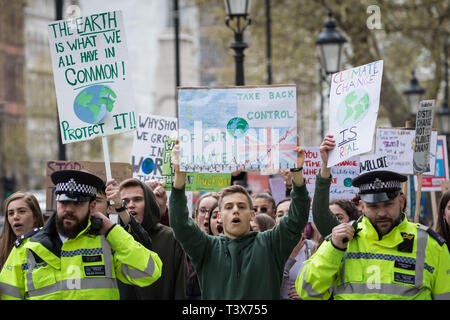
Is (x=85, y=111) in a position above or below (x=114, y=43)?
below

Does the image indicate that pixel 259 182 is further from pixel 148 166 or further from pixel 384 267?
pixel 384 267

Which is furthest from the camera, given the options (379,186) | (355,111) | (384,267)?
(355,111)

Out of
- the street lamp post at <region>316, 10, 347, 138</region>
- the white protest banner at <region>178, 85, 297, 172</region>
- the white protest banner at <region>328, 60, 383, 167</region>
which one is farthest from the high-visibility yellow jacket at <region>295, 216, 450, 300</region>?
the street lamp post at <region>316, 10, 347, 138</region>

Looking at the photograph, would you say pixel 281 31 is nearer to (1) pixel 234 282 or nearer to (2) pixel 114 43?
(2) pixel 114 43

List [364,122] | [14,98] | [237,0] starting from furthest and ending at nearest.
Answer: [14,98]
[237,0]
[364,122]

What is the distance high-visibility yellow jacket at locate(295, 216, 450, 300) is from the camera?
5648mm

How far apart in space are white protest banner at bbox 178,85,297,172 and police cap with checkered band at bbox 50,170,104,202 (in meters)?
0.65

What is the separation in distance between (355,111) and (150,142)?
4.56 m

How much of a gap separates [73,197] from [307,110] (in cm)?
3784

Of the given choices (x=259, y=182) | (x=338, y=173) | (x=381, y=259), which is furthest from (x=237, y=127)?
(x=259, y=182)

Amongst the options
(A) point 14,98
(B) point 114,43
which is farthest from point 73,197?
(A) point 14,98

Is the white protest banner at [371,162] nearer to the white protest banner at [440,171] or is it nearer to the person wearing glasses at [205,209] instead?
the person wearing glasses at [205,209]

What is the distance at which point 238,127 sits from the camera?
639cm
